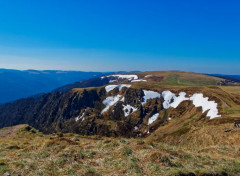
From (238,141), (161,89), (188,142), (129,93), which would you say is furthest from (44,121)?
(238,141)

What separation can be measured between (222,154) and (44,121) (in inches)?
8101

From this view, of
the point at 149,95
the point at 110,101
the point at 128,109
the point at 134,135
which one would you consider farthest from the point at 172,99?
the point at 110,101

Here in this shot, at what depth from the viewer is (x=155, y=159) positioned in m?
11.7

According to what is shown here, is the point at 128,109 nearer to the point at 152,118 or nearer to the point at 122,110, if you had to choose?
the point at 122,110

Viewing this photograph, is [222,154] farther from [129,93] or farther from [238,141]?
[129,93]

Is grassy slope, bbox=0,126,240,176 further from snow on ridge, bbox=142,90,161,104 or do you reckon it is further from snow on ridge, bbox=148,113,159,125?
snow on ridge, bbox=142,90,161,104

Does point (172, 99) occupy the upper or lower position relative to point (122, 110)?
upper

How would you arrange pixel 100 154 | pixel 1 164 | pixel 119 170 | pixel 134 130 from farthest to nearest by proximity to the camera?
pixel 134 130 → pixel 100 154 → pixel 1 164 → pixel 119 170

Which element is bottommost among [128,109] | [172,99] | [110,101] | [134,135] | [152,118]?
[134,135]

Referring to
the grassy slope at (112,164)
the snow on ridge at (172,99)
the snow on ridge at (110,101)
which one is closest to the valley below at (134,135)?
the grassy slope at (112,164)

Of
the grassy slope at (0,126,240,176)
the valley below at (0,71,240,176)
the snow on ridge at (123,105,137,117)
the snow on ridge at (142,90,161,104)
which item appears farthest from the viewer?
the snow on ridge at (142,90,161,104)

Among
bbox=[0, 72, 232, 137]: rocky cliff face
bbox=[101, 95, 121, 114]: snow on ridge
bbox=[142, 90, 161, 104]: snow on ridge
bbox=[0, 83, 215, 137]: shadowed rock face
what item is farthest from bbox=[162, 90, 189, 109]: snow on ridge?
bbox=[101, 95, 121, 114]: snow on ridge

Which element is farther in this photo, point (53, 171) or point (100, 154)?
point (100, 154)

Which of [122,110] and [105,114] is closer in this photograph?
[122,110]
